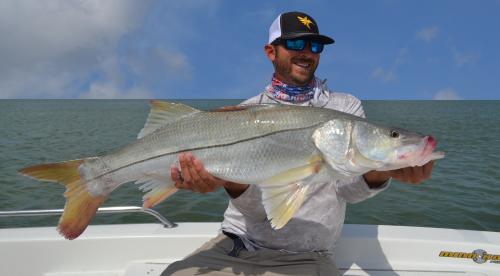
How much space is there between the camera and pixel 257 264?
3482 millimetres

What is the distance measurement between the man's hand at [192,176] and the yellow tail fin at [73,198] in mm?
553

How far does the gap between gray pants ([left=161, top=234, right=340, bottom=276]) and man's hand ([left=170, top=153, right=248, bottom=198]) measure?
722 mm

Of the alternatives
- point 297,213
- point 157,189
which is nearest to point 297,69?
point 297,213

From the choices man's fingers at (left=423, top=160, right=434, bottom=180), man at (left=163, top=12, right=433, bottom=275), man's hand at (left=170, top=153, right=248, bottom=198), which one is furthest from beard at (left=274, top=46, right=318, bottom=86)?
man's fingers at (left=423, top=160, right=434, bottom=180)

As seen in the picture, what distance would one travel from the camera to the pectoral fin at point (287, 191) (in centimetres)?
282

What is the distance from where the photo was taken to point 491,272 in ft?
13.7

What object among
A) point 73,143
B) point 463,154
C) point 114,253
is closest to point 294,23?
point 114,253

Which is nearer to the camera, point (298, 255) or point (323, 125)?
point (323, 125)

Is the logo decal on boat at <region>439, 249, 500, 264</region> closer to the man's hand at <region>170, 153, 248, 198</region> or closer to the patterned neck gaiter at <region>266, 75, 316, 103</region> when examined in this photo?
the patterned neck gaiter at <region>266, 75, 316, 103</region>

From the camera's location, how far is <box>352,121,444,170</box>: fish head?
2641 millimetres

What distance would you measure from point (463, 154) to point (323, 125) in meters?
17.2

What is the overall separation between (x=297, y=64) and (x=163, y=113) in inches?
54.6

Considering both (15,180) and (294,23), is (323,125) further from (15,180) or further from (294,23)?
(15,180)

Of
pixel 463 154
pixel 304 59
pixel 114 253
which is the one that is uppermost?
pixel 463 154
